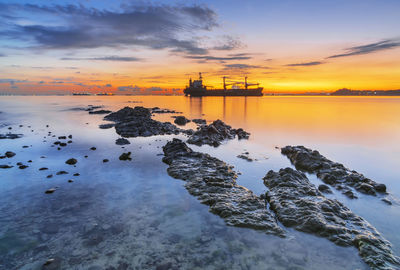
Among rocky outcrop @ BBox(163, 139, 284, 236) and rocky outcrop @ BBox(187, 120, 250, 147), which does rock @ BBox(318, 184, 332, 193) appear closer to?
rocky outcrop @ BBox(163, 139, 284, 236)

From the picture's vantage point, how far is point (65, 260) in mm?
5332

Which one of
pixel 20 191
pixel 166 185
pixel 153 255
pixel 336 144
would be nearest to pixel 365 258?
pixel 153 255

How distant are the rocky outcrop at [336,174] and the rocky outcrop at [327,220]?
2.02 m

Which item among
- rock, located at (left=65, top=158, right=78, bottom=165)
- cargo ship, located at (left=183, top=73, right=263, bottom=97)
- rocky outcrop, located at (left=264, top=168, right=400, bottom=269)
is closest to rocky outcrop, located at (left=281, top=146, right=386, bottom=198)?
rocky outcrop, located at (left=264, top=168, right=400, bottom=269)

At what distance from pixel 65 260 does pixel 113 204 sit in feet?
9.53

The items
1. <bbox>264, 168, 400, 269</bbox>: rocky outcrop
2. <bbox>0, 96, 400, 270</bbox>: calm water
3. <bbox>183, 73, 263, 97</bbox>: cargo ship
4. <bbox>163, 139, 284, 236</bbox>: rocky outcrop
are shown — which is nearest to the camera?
<bbox>0, 96, 400, 270</bbox>: calm water

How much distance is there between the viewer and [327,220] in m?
7.05

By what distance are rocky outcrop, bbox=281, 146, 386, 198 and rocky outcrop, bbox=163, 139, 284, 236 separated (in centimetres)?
463

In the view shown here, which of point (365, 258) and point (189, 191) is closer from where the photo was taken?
point (365, 258)

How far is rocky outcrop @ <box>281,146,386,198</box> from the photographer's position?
9.58 m

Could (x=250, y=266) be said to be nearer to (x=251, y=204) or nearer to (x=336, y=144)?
(x=251, y=204)

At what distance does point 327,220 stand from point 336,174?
16.6ft

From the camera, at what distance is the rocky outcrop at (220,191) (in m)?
7.20

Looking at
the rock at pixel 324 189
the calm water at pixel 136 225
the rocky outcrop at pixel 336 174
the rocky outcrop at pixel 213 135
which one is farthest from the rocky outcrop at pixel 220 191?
the rocky outcrop at pixel 213 135
